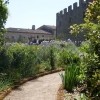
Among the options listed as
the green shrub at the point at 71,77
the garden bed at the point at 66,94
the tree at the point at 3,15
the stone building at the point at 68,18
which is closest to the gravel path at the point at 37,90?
the garden bed at the point at 66,94

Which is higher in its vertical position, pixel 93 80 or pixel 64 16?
pixel 64 16

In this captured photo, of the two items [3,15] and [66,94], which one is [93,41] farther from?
[3,15]

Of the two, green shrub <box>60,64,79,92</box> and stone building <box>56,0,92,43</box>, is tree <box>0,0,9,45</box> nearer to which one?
green shrub <box>60,64,79,92</box>

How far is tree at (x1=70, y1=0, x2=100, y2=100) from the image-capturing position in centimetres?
608

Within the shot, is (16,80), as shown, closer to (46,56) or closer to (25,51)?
(25,51)

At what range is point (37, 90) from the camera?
11562mm

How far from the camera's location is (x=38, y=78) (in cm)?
1470

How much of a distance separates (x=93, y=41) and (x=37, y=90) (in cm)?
558

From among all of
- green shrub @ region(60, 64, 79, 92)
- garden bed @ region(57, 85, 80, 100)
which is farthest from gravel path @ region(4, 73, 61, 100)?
green shrub @ region(60, 64, 79, 92)

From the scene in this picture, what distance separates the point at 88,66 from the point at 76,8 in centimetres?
5651

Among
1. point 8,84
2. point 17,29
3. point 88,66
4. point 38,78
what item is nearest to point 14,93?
point 8,84

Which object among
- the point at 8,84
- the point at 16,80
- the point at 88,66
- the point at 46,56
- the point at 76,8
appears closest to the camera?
the point at 88,66

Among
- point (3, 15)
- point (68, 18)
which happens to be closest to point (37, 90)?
point (3, 15)

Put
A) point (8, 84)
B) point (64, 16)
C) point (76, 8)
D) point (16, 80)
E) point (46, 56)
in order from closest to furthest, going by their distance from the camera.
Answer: point (8, 84)
point (16, 80)
point (46, 56)
point (76, 8)
point (64, 16)
